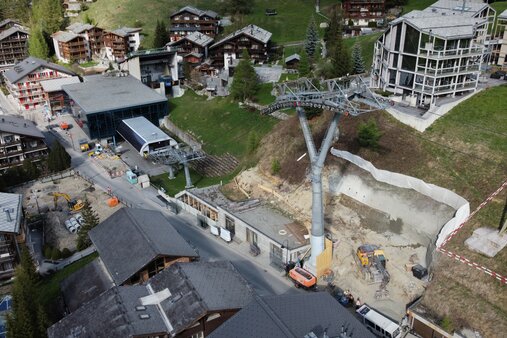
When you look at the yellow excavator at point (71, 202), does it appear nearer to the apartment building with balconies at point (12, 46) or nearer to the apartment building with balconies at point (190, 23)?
the apartment building with balconies at point (190, 23)

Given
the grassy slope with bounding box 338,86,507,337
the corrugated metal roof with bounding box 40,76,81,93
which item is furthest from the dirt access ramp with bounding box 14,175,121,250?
the corrugated metal roof with bounding box 40,76,81,93

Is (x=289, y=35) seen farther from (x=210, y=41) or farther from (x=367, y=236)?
(x=367, y=236)

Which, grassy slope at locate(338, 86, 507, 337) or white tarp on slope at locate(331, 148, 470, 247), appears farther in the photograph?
white tarp on slope at locate(331, 148, 470, 247)

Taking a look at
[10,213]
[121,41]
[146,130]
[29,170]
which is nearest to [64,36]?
[121,41]

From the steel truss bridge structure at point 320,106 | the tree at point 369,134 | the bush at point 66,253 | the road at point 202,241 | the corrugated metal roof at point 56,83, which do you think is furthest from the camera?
the corrugated metal roof at point 56,83

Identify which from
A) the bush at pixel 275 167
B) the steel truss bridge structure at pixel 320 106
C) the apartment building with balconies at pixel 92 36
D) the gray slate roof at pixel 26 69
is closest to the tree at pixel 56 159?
the bush at pixel 275 167

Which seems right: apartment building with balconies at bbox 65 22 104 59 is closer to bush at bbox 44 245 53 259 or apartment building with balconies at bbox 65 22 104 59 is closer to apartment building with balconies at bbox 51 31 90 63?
apartment building with balconies at bbox 51 31 90 63

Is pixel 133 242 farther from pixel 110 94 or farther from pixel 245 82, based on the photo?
pixel 110 94
